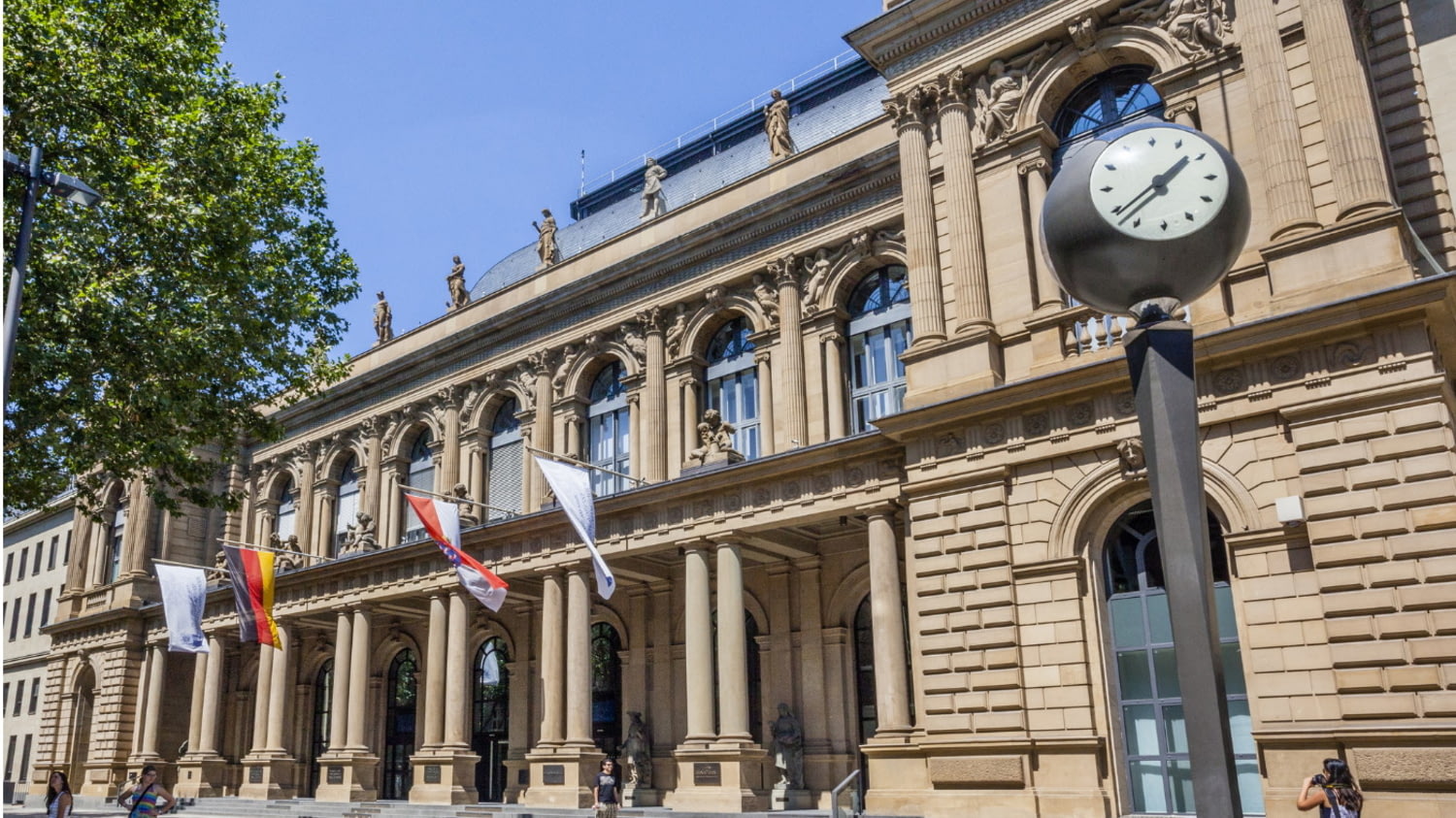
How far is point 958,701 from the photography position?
63.2 feet

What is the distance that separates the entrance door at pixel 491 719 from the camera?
111 feet

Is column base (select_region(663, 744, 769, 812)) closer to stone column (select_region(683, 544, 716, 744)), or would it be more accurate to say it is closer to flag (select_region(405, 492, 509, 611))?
stone column (select_region(683, 544, 716, 744))

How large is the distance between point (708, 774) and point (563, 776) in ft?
14.7

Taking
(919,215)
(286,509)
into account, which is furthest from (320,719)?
(919,215)

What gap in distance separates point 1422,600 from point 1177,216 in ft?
45.1

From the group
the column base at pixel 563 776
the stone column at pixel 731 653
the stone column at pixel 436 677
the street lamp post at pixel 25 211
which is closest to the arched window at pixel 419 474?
the stone column at pixel 436 677

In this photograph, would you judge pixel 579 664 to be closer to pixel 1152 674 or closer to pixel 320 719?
pixel 1152 674

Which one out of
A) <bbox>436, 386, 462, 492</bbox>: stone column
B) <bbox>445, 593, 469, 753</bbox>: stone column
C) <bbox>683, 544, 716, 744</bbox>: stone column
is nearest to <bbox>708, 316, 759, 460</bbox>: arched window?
<bbox>683, 544, 716, 744</bbox>: stone column

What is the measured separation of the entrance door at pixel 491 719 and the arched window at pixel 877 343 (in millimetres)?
14276

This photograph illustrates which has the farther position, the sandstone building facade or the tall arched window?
the tall arched window

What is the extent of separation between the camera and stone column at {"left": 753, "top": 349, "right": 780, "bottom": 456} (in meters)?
27.8

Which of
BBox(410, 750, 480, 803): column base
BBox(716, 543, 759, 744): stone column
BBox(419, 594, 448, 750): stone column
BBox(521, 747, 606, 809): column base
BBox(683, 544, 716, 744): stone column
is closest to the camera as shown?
BBox(716, 543, 759, 744): stone column

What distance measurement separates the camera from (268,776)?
35812 millimetres

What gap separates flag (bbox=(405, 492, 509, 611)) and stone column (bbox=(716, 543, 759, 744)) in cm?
505
